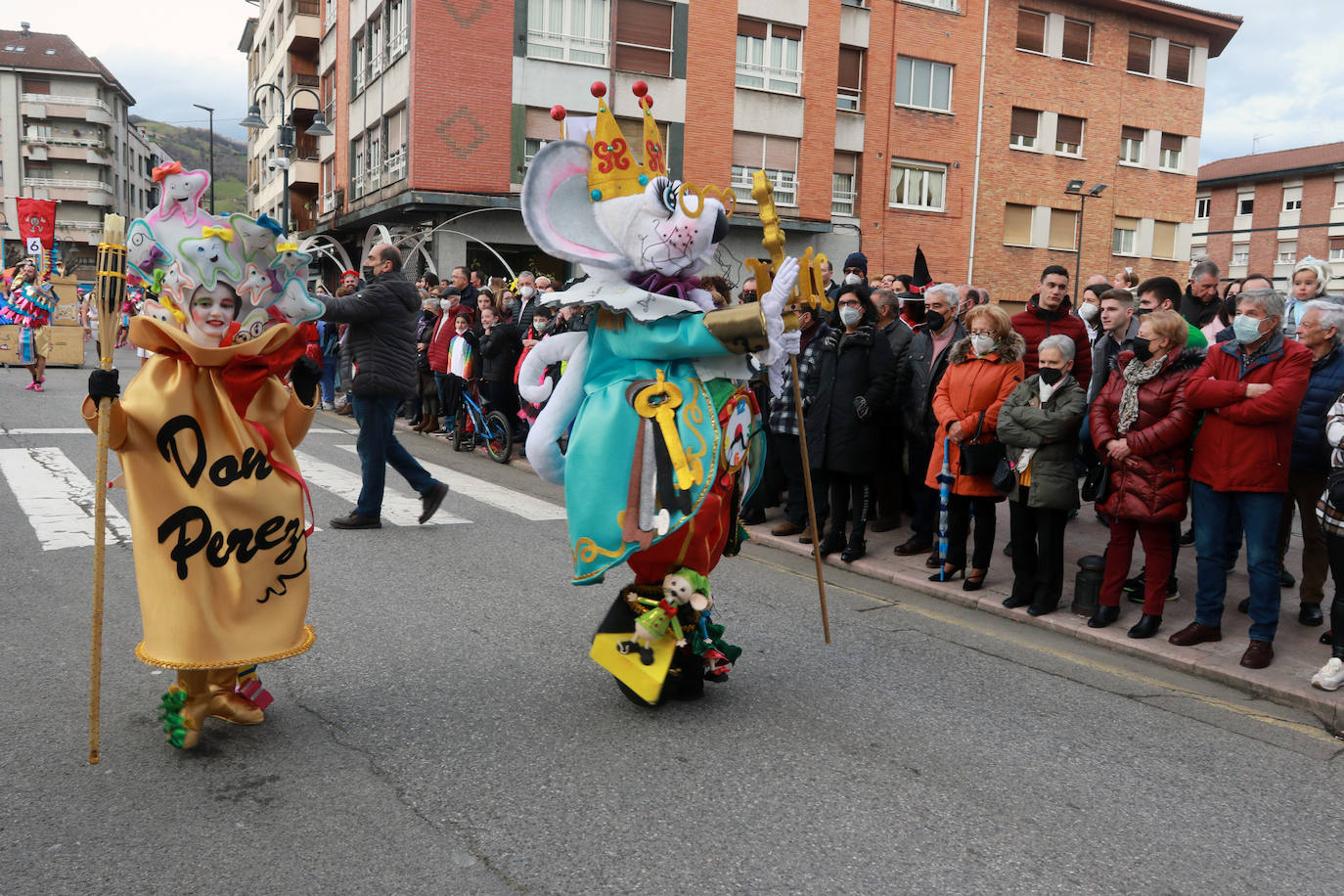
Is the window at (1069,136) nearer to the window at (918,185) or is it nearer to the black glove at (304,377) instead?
the window at (918,185)

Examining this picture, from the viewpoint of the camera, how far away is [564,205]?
4.12 metres

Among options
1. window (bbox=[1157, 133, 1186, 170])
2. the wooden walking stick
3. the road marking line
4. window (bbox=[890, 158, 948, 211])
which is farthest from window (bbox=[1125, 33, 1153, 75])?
the wooden walking stick

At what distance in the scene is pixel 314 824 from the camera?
3.13 meters

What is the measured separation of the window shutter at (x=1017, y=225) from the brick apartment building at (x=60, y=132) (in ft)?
188

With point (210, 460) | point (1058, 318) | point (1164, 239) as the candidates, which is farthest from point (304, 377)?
point (1164, 239)

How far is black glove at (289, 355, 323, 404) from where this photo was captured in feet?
13.3

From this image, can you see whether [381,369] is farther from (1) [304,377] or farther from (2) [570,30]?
(2) [570,30]

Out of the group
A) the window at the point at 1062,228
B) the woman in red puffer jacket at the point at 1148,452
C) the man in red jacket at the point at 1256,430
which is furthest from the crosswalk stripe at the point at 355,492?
the window at the point at 1062,228

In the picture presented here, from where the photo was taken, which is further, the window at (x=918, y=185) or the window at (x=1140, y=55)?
the window at (x=1140, y=55)

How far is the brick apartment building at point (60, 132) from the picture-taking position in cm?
6381

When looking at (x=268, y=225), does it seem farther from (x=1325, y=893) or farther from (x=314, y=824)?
(x=1325, y=893)

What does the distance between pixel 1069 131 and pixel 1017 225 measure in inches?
133

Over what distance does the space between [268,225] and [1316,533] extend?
5.96 meters

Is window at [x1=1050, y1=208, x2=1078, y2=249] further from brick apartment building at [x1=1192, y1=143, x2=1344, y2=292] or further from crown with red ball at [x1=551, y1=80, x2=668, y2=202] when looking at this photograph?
crown with red ball at [x1=551, y1=80, x2=668, y2=202]
